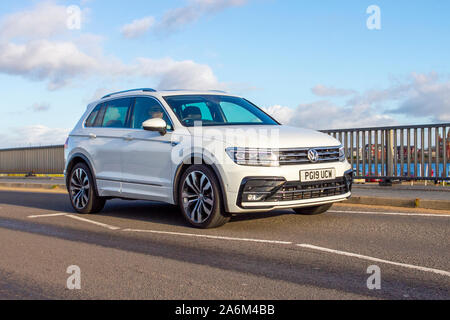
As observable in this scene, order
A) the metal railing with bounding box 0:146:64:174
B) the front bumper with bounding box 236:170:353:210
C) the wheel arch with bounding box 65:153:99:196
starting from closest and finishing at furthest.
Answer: the front bumper with bounding box 236:170:353:210 → the wheel arch with bounding box 65:153:99:196 → the metal railing with bounding box 0:146:64:174

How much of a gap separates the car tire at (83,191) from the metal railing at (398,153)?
762 cm

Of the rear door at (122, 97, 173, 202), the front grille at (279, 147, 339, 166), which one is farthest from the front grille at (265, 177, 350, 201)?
the rear door at (122, 97, 173, 202)

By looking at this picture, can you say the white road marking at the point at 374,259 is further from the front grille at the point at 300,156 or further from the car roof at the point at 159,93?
the car roof at the point at 159,93

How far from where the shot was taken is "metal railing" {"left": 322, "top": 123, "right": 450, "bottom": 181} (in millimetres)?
13086

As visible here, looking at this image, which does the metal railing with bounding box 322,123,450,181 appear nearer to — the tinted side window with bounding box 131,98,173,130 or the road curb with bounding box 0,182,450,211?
the road curb with bounding box 0,182,450,211

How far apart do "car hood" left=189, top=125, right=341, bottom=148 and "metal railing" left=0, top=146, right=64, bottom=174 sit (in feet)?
66.7

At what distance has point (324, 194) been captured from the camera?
24.3 ft

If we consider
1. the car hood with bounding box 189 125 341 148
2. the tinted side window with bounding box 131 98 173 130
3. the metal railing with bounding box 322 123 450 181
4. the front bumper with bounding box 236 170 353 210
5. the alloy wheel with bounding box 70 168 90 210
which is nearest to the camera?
the front bumper with bounding box 236 170 353 210

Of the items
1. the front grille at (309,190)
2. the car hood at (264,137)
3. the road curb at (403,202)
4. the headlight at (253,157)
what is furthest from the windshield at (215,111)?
the road curb at (403,202)

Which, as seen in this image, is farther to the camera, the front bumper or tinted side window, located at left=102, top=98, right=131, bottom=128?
tinted side window, located at left=102, top=98, right=131, bottom=128

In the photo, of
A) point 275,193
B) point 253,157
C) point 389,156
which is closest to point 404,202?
point 275,193

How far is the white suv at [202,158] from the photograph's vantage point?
6906mm

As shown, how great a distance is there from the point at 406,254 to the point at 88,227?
443 cm
